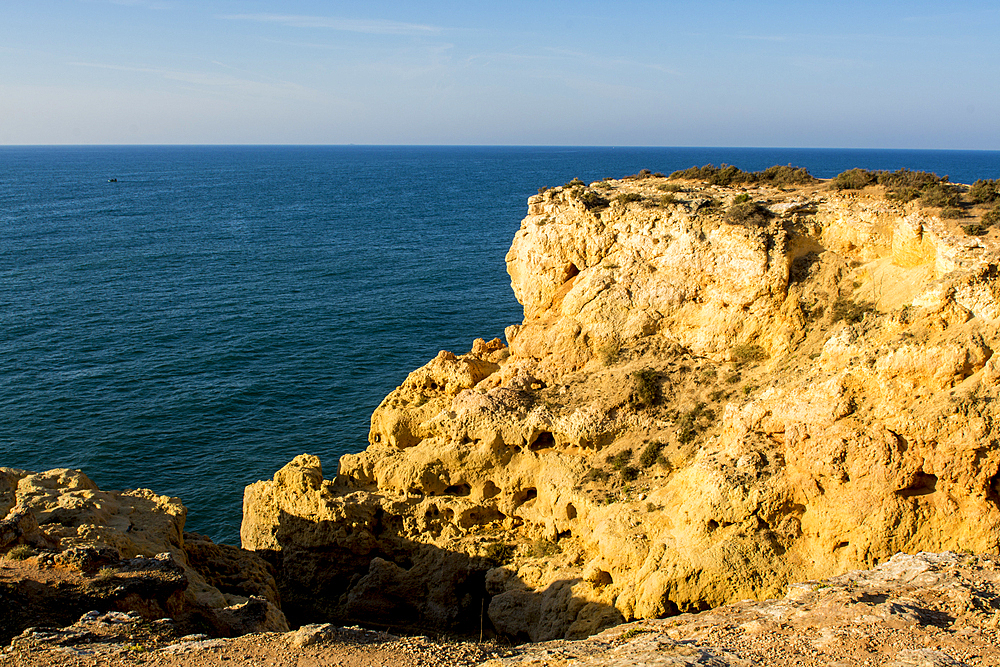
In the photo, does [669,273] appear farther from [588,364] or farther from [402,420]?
[402,420]

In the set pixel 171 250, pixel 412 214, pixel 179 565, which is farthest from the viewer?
pixel 412 214

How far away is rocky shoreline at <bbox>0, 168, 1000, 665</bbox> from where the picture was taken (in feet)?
56.4

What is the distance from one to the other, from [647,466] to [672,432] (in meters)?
1.47

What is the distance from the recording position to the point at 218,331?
169ft

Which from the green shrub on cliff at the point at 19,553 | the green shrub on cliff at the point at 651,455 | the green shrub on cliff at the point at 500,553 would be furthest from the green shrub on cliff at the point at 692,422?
the green shrub on cliff at the point at 19,553

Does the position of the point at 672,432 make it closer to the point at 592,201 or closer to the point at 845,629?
the point at 845,629

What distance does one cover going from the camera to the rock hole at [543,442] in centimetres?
2394

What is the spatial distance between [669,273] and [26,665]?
800 inches

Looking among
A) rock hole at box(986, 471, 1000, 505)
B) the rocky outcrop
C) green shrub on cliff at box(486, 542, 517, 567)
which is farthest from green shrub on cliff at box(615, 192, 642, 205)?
the rocky outcrop

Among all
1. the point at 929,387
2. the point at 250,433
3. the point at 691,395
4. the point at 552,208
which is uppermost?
the point at 552,208

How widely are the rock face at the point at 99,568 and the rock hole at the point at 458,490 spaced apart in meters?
6.39

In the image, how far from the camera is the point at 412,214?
111000mm

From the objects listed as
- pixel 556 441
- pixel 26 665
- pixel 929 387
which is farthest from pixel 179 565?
pixel 929 387

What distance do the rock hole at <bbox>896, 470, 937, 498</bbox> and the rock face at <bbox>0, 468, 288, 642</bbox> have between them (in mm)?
15699
